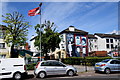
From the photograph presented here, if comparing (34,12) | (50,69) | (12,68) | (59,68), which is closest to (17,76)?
(12,68)

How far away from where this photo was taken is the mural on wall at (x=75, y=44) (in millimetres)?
42678

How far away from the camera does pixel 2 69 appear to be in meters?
11.5

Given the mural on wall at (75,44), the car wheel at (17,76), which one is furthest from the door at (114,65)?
the mural on wall at (75,44)

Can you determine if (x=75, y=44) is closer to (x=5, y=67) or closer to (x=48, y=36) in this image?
(x=48, y=36)

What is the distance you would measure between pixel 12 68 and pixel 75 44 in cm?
3340

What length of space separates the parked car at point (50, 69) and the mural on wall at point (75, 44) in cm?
2854

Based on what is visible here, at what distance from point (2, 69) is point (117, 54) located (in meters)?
36.6

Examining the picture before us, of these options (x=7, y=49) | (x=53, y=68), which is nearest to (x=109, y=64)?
(x=53, y=68)

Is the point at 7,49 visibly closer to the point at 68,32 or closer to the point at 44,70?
the point at 68,32

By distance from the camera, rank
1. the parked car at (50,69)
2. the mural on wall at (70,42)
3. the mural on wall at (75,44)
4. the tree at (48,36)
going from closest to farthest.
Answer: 1. the parked car at (50,69)
2. the tree at (48,36)
3. the mural on wall at (70,42)
4. the mural on wall at (75,44)

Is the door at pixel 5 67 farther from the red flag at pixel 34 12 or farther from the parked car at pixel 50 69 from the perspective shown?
the red flag at pixel 34 12

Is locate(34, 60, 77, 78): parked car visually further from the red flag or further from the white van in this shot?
the red flag

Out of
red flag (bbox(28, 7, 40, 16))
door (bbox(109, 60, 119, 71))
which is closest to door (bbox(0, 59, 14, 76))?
red flag (bbox(28, 7, 40, 16))

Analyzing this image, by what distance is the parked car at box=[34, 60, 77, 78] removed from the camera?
40.5 feet
